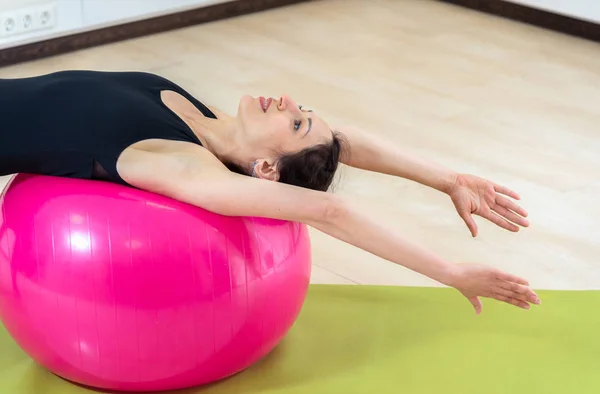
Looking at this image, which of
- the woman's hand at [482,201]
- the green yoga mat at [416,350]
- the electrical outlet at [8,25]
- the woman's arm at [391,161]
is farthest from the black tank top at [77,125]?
the electrical outlet at [8,25]

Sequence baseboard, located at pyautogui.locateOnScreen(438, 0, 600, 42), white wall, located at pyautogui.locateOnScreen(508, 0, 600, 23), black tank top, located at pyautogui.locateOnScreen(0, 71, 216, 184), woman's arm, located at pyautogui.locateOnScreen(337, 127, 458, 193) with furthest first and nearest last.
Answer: baseboard, located at pyautogui.locateOnScreen(438, 0, 600, 42) → white wall, located at pyautogui.locateOnScreen(508, 0, 600, 23) → woman's arm, located at pyautogui.locateOnScreen(337, 127, 458, 193) → black tank top, located at pyautogui.locateOnScreen(0, 71, 216, 184)

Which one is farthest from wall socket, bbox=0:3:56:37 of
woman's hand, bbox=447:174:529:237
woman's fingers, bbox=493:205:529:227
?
woman's fingers, bbox=493:205:529:227

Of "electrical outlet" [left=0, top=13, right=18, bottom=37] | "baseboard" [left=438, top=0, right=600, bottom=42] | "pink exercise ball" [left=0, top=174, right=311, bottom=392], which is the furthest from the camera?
"baseboard" [left=438, top=0, right=600, bottom=42]

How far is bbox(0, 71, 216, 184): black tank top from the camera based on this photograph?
1834 mm

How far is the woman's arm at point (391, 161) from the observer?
2104mm

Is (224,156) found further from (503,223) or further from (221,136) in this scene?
(503,223)

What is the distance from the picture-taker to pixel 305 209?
5.79ft

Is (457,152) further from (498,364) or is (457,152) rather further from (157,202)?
(157,202)

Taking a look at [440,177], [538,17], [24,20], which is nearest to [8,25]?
[24,20]

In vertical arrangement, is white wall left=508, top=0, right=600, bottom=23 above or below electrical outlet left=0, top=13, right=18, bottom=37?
above

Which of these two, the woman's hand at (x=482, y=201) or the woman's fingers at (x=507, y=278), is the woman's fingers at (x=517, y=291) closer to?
the woman's fingers at (x=507, y=278)

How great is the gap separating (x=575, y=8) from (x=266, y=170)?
10.3 feet

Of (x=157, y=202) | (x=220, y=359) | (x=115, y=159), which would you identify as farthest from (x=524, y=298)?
(x=115, y=159)

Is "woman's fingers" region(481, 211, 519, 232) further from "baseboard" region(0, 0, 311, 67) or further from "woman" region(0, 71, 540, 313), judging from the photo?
"baseboard" region(0, 0, 311, 67)
